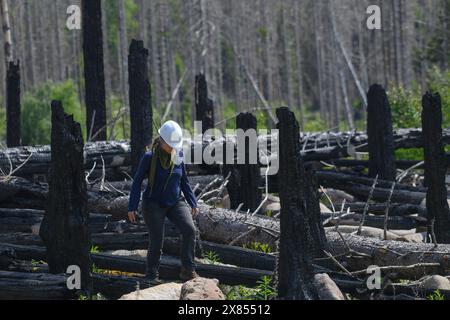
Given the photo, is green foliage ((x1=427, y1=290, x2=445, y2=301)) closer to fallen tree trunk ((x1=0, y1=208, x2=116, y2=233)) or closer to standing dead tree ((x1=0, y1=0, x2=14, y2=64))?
fallen tree trunk ((x1=0, y1=208, x2=116, y2=233))

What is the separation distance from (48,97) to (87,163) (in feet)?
53.6

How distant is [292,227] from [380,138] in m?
7.45

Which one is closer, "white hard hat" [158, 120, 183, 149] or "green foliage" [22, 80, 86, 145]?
"white hard hat" [158, 120, 183, 149]

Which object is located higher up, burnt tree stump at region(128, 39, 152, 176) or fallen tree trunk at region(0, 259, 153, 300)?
burnt tree stump at region(128, 39, 152, 176)

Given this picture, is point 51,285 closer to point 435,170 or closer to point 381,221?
point 435,170

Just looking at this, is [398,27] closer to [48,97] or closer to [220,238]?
[48,97]

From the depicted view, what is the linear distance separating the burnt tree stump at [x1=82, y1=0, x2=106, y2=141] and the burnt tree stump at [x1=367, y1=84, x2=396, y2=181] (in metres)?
4.65

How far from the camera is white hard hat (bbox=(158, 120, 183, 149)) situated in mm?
9445

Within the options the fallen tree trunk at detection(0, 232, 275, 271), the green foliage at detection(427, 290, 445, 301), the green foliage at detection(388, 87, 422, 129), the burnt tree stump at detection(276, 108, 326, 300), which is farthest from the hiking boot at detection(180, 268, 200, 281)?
the green foliage at detection(388, 87, 422, 129)

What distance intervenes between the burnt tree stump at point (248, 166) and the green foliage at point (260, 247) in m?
1.67

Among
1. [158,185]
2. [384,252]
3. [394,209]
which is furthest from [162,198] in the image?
[394,209]

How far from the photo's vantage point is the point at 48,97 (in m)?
31.2

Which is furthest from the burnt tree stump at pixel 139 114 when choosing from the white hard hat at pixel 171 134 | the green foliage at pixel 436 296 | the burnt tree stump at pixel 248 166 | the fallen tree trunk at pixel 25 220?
the green foliage at pixel 436 296

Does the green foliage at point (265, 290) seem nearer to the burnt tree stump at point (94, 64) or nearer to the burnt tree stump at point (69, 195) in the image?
the burnt tree stump at point (69, 195)
